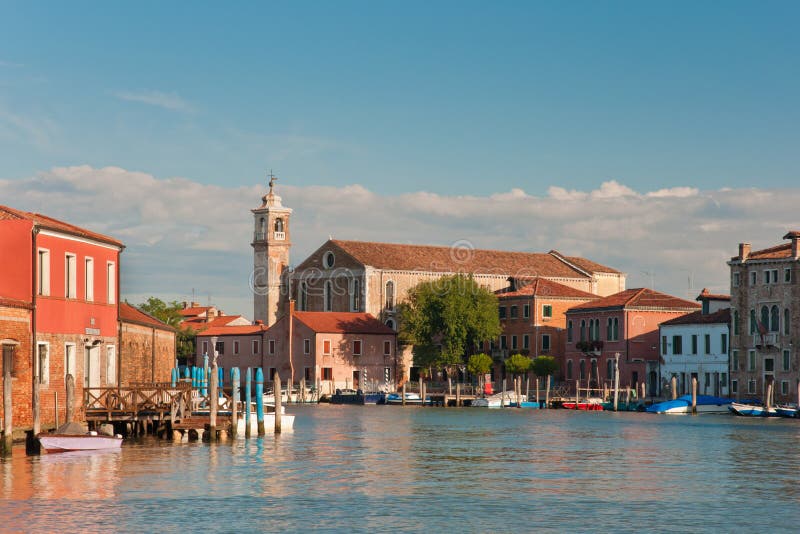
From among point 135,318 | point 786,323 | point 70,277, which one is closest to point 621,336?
point 786,323

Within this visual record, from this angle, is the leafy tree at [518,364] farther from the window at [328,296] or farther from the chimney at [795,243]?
the chimney at [795,243]

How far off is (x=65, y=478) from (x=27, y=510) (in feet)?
13.8

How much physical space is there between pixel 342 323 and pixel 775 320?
30.2 m

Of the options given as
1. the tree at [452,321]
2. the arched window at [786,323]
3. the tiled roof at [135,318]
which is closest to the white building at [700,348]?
the arched window at [786,323]

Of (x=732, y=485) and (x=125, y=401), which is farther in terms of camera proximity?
(x=125, y=401)

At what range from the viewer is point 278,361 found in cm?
8444

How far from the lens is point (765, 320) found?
203 ft

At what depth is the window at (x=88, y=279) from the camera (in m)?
34.9

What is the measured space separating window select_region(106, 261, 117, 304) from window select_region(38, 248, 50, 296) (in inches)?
153

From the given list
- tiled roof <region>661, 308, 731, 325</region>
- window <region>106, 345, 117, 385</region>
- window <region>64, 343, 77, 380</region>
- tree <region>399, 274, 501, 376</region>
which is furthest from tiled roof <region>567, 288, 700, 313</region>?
window <region>64, 343, 77, 380</region>

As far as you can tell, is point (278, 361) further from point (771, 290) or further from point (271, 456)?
point (271, 456)

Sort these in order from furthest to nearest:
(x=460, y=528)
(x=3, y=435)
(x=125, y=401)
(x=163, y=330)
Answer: (x=163, y=330), (x=125, y=401), (x=3, y=435), (x=460, y=528)

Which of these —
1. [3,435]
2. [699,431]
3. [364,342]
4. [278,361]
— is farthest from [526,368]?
[3,435]

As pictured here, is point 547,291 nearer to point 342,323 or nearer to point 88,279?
point 342,323
